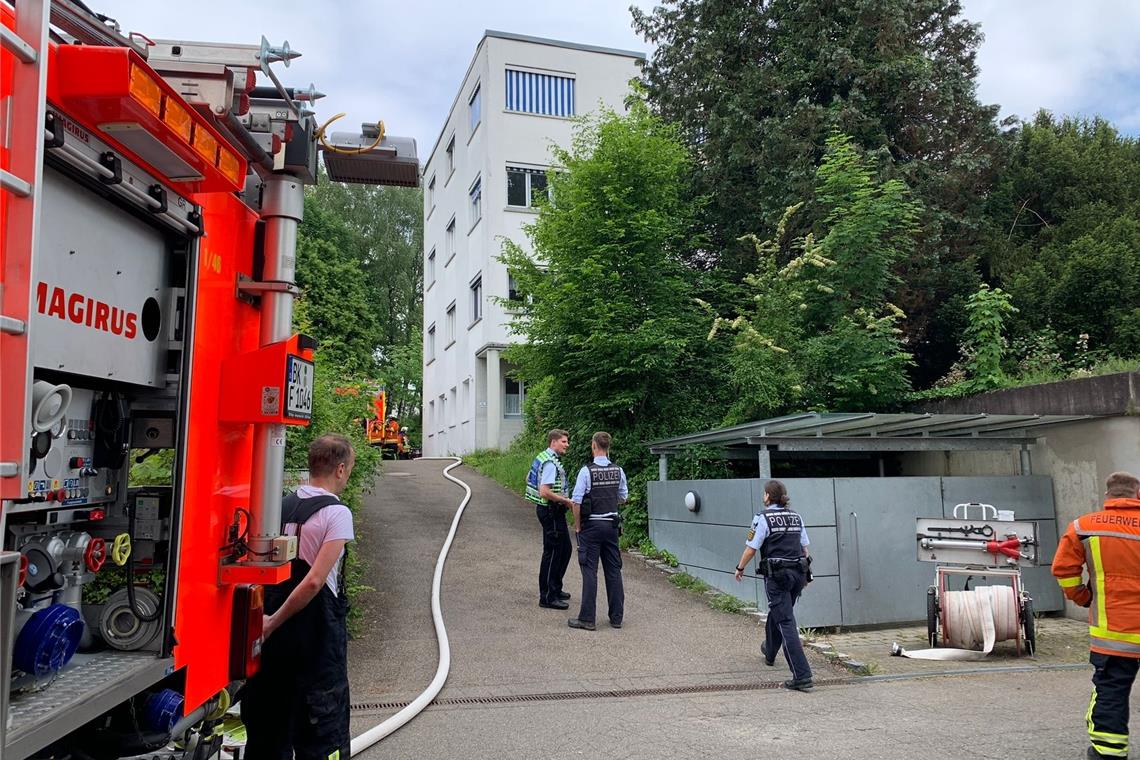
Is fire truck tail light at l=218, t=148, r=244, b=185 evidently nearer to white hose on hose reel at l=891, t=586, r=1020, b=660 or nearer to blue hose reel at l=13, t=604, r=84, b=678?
blue hose reel at l=13, t=604, r=84, b=678

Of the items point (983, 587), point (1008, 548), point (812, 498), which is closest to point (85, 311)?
point (812, 498)

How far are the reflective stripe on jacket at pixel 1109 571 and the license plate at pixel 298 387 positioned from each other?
468 centimetres

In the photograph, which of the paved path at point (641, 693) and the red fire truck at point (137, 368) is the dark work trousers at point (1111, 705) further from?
the red fire truck at point (137, 368)

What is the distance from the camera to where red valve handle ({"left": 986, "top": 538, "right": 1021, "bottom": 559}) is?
825 centimetres

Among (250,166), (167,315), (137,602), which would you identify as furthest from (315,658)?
(250,166)

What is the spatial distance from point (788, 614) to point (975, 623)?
2.35m

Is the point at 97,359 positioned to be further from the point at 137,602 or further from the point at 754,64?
the point at 754,64

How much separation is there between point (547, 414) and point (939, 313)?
23.9 feet

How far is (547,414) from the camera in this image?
14977mm

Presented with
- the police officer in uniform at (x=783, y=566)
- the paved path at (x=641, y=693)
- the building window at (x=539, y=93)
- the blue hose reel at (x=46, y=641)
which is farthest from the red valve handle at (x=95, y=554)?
the building window at (x=539, y=93)

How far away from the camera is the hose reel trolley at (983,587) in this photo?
813cm

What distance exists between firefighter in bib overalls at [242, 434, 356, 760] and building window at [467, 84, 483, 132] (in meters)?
23.2

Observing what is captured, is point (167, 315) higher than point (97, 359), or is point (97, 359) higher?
point (167, 315)

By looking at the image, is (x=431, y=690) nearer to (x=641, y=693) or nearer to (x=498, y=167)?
(x=641, y=693)
